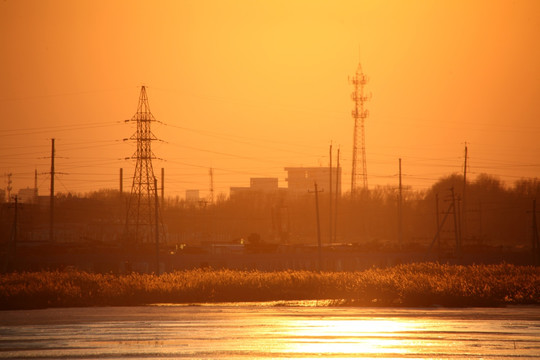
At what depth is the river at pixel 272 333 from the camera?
664 inches

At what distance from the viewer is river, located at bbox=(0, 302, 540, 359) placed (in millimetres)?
16875

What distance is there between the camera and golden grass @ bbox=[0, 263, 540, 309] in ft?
112

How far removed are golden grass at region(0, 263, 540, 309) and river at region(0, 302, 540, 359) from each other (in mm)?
4268

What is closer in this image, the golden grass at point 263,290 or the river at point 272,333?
the river at point 272,333

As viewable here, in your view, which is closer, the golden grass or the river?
the river

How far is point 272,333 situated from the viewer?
2055cm

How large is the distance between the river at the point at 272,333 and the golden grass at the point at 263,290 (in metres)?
4.27

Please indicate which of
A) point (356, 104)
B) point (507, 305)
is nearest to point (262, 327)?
point (507, 305)

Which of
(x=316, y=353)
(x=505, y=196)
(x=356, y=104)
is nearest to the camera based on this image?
(x=316, y=353)

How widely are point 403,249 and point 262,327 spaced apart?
7000cm

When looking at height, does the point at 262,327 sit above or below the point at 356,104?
below

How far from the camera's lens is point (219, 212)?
17275 cm

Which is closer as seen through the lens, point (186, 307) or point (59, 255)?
point (186, 307)

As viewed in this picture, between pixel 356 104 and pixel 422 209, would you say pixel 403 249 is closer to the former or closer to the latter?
pixel 356 104
